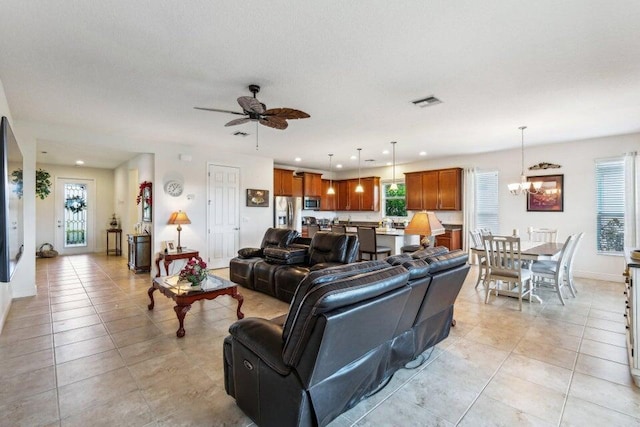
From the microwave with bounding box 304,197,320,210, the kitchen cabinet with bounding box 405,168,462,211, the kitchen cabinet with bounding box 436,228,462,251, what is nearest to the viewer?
the kitchen cabinet with bounding box 436,228,462,251

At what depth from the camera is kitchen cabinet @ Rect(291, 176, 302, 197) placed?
28.7 feet

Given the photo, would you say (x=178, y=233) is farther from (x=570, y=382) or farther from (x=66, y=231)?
(x=570, y=382)

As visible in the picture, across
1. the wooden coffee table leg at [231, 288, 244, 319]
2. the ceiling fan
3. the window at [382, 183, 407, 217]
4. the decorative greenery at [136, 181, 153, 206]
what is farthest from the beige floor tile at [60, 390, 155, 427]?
the window at [382, 183, 407, 217]

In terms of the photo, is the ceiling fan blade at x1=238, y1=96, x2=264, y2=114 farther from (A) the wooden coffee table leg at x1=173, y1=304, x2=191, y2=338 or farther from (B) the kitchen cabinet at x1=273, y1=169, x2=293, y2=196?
(B) the kitchen cabinet at x1=273, y1=169, x2=293, y2=196

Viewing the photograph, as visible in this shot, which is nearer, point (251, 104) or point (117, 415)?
point (117, 415)

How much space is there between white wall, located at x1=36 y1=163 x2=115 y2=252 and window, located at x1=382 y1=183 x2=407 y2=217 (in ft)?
26.9

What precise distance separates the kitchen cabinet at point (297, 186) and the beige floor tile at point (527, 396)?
692cm

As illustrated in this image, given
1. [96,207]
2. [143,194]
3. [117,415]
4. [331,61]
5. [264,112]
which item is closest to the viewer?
[117,415]

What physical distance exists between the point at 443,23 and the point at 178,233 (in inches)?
223

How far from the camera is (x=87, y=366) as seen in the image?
256 cm

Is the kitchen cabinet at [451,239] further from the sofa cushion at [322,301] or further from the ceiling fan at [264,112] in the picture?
the sofa cushion at [322,301]

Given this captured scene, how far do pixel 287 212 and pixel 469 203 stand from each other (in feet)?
14.5

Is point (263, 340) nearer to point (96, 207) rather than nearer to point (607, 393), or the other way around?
point (607, 393)

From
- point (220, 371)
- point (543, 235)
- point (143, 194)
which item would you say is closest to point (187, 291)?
point (220, 371)
